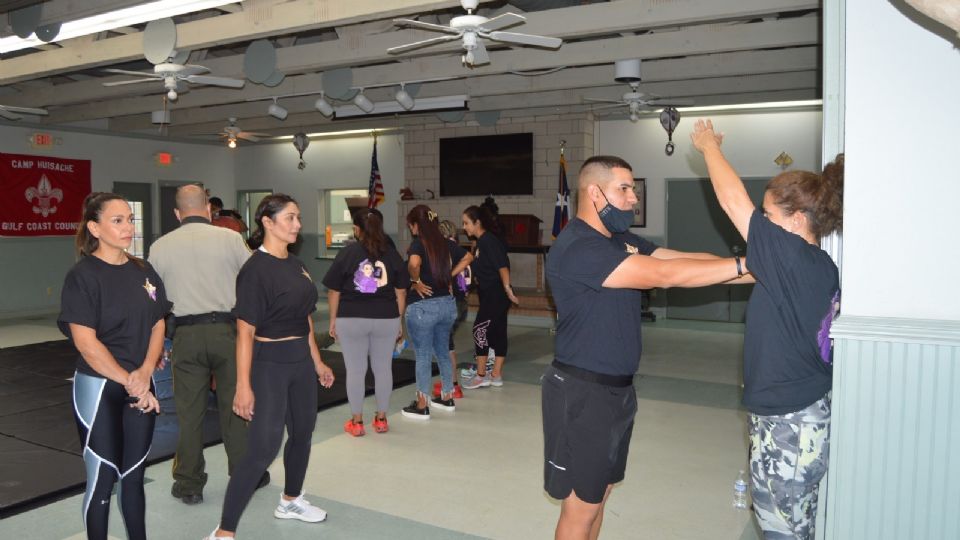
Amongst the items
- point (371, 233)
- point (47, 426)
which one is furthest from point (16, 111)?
point (371, 233)

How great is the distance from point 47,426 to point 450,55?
5350 millimetres

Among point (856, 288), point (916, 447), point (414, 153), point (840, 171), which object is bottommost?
point (916, 447)

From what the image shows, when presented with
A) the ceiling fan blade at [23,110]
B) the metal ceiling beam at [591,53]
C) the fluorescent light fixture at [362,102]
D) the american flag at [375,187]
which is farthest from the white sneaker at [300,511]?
the american flag at [375,187]

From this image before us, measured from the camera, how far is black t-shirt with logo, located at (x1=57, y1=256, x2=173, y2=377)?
105 inches

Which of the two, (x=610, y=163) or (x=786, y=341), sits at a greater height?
(x=610, y=163)

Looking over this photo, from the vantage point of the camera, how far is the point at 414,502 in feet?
12.7

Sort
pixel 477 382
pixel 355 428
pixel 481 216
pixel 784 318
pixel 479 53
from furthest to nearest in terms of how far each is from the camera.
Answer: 1. pixel 477 382
2. pixel 481 216
3. pixel 479 53
4. pixel 355 428
5. pixel 784 318

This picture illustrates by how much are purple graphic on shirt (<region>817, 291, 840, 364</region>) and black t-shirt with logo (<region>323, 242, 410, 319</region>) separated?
9.94 ft

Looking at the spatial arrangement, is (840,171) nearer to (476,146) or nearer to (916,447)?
(916,447)

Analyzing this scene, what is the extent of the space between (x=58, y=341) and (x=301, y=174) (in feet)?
22.8

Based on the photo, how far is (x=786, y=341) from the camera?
7.02 feet

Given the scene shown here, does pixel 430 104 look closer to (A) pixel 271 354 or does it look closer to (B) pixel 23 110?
(B) pixel 23 110

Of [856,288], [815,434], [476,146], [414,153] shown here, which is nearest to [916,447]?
[815,434]

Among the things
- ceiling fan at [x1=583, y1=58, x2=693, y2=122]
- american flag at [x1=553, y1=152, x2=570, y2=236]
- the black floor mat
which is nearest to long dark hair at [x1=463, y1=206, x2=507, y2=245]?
the black floor mat
